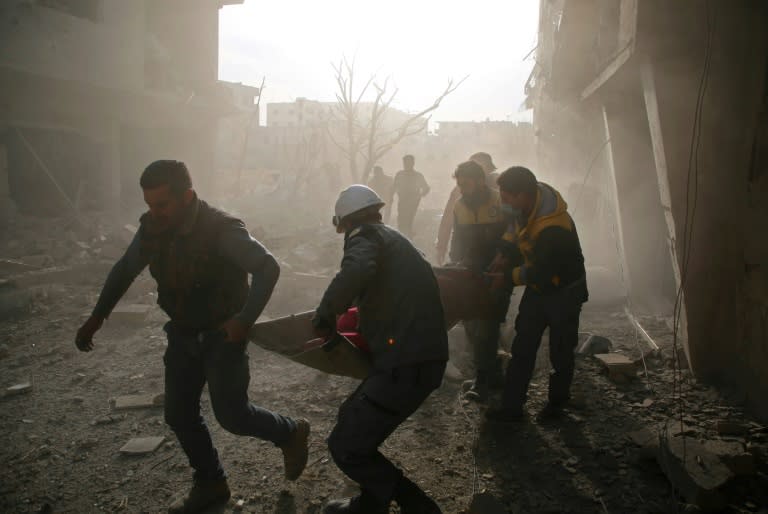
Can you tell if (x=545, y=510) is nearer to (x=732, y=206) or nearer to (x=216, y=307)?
(x=216, y=307)

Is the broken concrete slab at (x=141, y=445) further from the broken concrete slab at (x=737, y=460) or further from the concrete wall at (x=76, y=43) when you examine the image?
the concrete wall at (x=76, y=43)

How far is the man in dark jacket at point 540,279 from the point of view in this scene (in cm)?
312

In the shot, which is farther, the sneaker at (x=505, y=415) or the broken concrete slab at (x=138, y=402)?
the broken concrete slab at (x=138, y=402)

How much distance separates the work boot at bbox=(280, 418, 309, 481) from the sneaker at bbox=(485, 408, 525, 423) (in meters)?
1.42

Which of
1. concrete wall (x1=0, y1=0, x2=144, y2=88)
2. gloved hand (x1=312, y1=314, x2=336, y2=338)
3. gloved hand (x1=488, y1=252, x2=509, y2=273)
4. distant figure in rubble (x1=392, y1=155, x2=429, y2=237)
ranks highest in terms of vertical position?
concrete wall (x1=0, y1=0, x2=144, y2=88)

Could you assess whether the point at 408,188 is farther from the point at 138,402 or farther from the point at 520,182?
the point at 138,402

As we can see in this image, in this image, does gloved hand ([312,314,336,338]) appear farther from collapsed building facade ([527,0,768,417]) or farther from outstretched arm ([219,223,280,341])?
collapsed building facade ([527,0,768,417])

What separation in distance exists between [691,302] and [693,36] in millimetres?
2386

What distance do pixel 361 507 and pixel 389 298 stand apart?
1.03 metres

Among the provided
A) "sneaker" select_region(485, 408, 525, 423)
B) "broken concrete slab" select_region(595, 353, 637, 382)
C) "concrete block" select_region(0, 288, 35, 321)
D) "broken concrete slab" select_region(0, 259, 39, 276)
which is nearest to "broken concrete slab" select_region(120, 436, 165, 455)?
"sneaker" select_region(485, 408, 525, 423)

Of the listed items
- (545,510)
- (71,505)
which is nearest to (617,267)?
(545,510)

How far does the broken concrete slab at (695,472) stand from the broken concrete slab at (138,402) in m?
3.61

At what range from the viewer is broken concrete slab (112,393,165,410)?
391 cm

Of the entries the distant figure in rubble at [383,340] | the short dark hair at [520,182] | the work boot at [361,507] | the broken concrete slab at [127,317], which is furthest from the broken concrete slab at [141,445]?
the broken concrete slab at [127,317]
